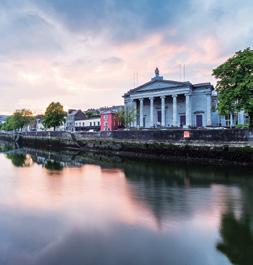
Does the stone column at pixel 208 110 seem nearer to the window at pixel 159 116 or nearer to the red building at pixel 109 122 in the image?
the window at pixel 159 116

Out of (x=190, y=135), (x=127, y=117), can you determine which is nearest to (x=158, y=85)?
(x=127, y=117)

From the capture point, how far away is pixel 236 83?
66.1ft

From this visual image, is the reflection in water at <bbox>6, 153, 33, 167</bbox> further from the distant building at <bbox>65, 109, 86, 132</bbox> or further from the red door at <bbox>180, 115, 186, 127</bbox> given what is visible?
the distant building at <bbox>65, 109, 86, 132</bbox>

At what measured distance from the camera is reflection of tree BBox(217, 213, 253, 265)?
18.2ft

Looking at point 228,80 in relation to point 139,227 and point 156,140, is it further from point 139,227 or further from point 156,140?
point 139,227

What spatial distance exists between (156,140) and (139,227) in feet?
58.1

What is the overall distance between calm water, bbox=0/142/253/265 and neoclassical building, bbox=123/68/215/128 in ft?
93.1

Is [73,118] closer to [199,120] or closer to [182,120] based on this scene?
[182,120]

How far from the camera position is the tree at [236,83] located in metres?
19.5

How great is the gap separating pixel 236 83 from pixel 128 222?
15967 mm

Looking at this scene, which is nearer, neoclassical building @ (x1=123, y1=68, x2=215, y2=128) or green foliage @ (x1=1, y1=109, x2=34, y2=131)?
neoclassical building @ (x1=123, y1=68, x2=215, y2=128)

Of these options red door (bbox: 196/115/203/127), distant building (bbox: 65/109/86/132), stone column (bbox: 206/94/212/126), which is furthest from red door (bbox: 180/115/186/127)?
distant building (bbox: 65/109/86/132)

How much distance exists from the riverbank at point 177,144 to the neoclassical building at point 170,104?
46.8ft

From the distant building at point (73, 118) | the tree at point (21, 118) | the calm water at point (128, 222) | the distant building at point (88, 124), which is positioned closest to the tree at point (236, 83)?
the calm water at point (128, 222)
